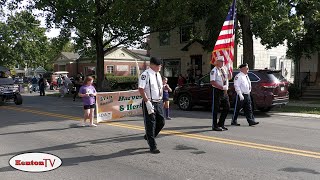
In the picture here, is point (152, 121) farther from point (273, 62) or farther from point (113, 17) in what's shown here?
point (273, 62)

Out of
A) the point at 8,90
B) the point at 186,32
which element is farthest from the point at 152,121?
the point at 186,32

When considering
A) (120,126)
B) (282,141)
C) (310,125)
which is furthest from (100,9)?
(282,141)

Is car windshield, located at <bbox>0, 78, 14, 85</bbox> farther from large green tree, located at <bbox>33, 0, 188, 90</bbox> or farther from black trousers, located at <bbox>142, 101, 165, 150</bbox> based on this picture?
black trousers, located at <bbox>142, 101, 165, 150</bbox>

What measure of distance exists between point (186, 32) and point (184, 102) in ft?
43.0

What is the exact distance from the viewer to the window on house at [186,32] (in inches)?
1067

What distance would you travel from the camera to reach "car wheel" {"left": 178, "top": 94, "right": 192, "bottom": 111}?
1563cm

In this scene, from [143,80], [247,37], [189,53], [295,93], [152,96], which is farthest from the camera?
[189,53]

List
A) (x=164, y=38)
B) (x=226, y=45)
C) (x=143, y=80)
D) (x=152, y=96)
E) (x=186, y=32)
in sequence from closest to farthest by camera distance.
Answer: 1. (x=143, y=80)
2. (x=152, y=96)
3. (x=226, y=45)
4. (x=186, y=32)
5. (x=164, y=38)

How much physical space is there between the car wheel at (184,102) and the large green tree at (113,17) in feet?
14.9

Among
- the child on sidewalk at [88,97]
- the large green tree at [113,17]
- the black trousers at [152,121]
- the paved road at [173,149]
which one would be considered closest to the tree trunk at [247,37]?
the large green tree at [113,17]

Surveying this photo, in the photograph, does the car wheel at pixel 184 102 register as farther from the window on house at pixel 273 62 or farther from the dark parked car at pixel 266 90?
the window on house at pixel 273 62

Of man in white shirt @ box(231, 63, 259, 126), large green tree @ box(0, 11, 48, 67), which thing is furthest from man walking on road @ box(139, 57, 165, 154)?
large green tree @ box(0, 11, 48, 67)

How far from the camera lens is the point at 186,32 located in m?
28.0

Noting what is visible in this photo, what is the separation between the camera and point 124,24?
73.9 ft
